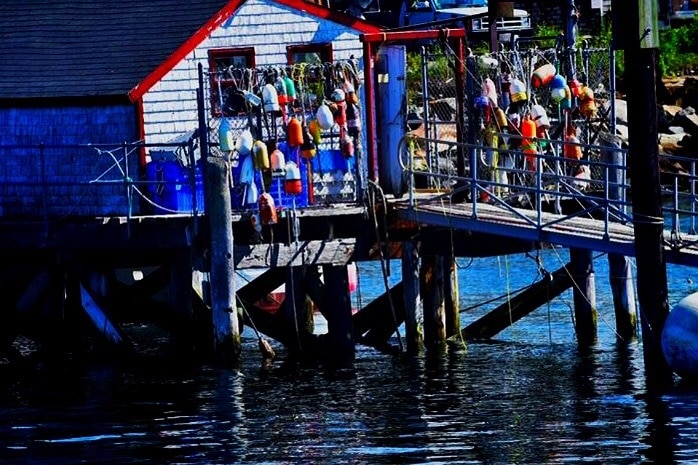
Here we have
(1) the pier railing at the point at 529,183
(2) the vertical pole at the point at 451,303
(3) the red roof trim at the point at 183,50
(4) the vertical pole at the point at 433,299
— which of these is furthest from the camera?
(2) the vertical pole at the point at 451,303

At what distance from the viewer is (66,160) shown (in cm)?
2684

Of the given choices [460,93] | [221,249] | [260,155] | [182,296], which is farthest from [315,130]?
[182,296]

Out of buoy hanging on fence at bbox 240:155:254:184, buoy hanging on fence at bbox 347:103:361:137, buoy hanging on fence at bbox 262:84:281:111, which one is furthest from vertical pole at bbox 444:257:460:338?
buoy hanging on fence at bbox 262:84:281:111

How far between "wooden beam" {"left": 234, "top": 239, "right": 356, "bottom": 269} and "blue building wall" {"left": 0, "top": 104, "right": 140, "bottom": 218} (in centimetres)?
245

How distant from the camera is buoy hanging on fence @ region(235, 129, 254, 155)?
24.5 metres

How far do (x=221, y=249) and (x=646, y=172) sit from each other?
5526 mm

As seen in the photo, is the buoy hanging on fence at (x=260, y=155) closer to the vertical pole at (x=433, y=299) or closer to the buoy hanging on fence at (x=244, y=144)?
the buoy hanging on fence at (x=244, y=144)

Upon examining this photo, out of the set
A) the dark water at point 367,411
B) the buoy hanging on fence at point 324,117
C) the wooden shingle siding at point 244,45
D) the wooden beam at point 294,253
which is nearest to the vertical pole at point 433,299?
the dark water at point 367,411

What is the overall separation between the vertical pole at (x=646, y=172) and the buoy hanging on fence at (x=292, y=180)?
4.85 metres

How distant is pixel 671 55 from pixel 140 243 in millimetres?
36259

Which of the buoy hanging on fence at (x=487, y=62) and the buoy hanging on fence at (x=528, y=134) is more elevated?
the buoy hanging on fence at (x=487, y=62)

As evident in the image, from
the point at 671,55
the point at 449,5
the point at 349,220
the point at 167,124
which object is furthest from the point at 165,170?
the point at 671,55

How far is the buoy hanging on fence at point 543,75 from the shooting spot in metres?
26.1

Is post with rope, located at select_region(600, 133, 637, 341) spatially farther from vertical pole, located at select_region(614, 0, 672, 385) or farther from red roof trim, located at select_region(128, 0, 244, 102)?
red roof trim, located at select_region(128, 0, 244, 102)
